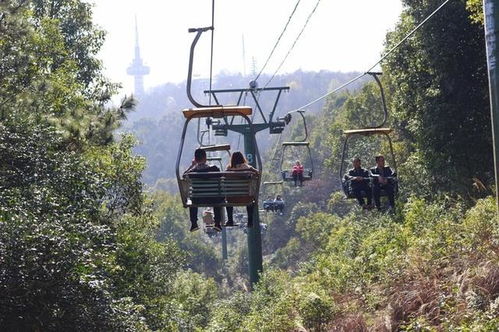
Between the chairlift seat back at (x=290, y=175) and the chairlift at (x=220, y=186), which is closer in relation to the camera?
the chairlift at (x=220, y=186)

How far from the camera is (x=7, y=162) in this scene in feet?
42.3

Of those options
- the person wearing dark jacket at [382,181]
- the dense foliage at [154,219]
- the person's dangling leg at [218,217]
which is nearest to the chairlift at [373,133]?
the person wearing dark jacket at [382,181]

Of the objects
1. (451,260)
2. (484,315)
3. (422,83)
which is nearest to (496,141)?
(484,315)

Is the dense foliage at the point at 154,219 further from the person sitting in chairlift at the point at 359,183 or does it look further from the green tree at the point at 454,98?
the person sitting in chairlift at the point at 359,183

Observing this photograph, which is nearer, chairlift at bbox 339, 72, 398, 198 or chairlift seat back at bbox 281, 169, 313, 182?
chairlift at bbox 339, 72, 398, 198

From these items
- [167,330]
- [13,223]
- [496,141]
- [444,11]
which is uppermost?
[444,11]

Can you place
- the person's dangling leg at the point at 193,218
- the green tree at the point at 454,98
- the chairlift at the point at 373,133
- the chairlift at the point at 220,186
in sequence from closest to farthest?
1. the chairlift at the point at 220,186
2. the person's dangling leg at the point at 193,218
3. the chairlift at the point at 373,133
4. the green tree at the point at 454,98

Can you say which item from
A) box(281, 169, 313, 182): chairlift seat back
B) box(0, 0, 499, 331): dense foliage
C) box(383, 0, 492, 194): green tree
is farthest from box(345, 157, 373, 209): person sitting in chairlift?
box(281, 169, 313, 182): chairlift seat back

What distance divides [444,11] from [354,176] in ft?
28.8

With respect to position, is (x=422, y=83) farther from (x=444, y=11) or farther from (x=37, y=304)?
(x=37, y=304)

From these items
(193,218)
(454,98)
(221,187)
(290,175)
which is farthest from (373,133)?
(290,175)

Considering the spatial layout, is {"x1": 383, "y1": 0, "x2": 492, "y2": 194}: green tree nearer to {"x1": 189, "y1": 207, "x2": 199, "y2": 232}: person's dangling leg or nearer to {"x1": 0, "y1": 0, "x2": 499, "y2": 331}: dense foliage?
{"x1": 0, "y1": 0, "x2": 499, "y2": 331}: dense foliage

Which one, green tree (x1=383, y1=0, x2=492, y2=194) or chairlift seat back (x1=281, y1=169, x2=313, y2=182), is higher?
green tree (x1=383, y1=0, x2=492, y2=194)

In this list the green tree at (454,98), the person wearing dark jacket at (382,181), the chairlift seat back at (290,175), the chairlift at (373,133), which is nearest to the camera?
the chairlift at (373,133)
